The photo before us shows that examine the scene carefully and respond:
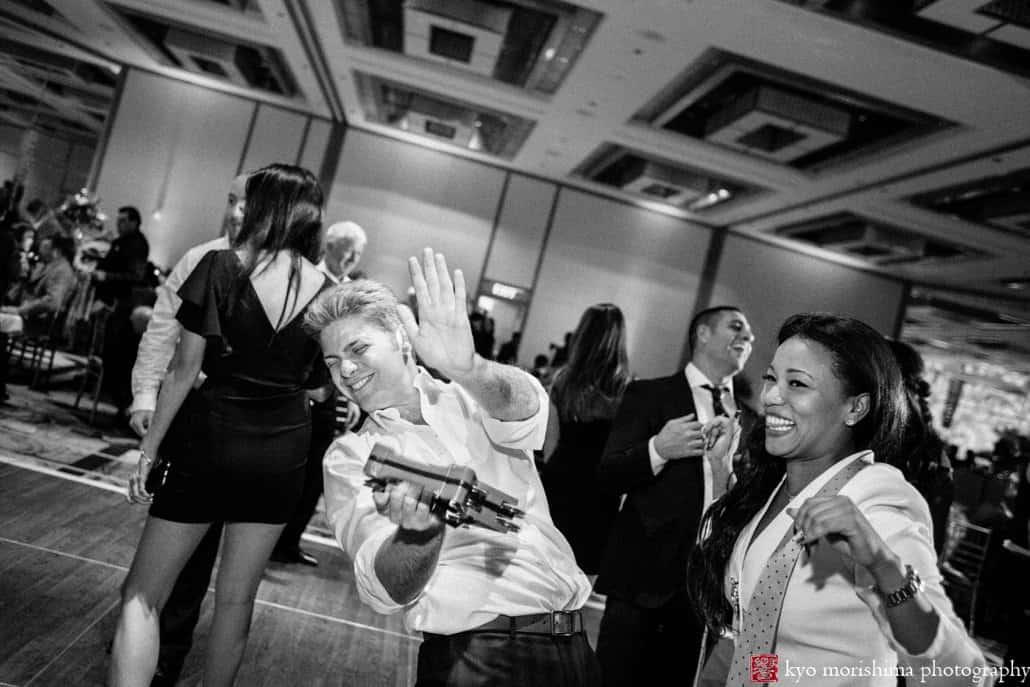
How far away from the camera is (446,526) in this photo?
1291 millimetres

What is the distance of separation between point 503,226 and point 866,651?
11.4 meters

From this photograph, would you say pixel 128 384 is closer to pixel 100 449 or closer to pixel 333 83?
pixel 100 449

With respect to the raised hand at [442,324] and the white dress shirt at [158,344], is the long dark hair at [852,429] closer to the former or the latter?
the raised hand at [442,324]

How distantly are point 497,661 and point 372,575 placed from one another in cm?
27

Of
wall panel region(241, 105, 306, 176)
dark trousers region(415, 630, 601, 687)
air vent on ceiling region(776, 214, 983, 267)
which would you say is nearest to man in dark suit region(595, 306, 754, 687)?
dark trousers region(415, 630, 601, 687)

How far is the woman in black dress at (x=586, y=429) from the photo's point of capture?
304cm

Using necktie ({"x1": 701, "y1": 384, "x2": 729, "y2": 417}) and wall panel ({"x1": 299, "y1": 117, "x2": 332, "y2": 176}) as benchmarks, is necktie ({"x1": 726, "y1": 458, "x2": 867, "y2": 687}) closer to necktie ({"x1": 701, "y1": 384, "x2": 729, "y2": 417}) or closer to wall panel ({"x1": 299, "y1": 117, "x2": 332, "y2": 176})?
necktie ({"x1": 701, "y1": 384, "x2": 729, "y2": 417})

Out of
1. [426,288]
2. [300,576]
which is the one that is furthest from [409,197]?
[426,288]

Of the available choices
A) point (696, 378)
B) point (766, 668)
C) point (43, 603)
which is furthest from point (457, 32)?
point (766, 668)

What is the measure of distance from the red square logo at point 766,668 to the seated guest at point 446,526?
0.29 m

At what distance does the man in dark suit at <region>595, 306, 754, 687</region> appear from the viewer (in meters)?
2.36

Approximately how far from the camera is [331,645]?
311cm

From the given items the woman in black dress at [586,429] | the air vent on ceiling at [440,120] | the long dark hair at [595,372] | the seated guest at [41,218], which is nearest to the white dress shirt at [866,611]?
the woman in black dress at [586,429]

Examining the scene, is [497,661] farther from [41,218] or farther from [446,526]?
[41,218]
